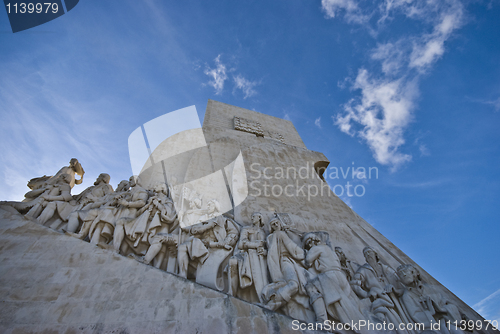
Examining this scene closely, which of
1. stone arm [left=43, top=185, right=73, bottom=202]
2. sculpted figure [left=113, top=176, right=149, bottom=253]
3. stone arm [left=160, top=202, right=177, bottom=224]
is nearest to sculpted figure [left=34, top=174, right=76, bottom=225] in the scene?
stone arm [left=43, top=185, right=73, bottom=202]

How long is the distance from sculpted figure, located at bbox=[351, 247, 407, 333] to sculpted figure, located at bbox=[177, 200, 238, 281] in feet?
6.68

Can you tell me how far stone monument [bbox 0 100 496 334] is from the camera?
2967 millimetres

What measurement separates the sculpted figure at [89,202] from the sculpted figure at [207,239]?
5.81 ft

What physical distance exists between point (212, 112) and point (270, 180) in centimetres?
537

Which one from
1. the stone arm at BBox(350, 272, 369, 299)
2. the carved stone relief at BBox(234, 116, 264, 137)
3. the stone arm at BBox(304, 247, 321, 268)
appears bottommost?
the stone arm at BBox(350, 272, 369, 299)

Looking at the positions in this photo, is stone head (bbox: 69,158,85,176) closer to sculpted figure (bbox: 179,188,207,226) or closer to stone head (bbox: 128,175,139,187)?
stone head (bbox: 128,175,139,187)

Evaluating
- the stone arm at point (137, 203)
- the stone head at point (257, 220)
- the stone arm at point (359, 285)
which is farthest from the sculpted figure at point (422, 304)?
the stone arm at point (137, 203)

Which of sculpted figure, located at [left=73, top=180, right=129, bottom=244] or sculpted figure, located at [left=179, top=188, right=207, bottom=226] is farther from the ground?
sculpted figure, located at [left=179, top=188, right=207, bottom=226]

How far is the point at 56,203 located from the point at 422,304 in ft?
21.4

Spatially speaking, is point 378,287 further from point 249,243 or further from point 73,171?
point 73,171

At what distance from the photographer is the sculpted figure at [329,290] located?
11.0 ft

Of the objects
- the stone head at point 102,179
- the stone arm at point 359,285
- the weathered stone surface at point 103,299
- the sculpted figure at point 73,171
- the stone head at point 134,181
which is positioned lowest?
the weathered stone surface at point 103,299

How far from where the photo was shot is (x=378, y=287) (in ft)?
13.2

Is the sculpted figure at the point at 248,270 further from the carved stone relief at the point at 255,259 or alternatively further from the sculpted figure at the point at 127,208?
the sculpted figure at the point at 127,208
